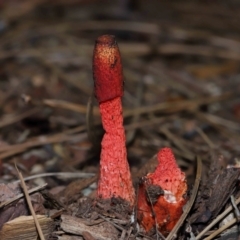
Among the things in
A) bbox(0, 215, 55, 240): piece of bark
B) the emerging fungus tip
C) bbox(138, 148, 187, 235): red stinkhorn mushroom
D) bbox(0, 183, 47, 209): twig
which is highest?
the emerging fungus tip

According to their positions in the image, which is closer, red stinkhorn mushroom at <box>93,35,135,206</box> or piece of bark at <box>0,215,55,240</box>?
red stinkhorn mushroom at <box>93,35,135,206</box>

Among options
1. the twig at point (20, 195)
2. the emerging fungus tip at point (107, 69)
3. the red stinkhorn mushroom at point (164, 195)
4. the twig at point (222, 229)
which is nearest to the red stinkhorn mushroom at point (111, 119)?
the emerging fungus tip at point (107, 69)

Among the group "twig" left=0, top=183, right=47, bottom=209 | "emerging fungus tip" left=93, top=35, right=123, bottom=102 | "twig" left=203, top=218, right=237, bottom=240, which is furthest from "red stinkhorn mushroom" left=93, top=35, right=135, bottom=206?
"twig" left=203, top=218, right=237, bottom=240

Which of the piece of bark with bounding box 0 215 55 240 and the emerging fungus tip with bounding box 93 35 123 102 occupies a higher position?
the emerging fungus tip with bounding box 93 35 123 102

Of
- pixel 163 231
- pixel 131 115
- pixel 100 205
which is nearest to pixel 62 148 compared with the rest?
pixel 131 115

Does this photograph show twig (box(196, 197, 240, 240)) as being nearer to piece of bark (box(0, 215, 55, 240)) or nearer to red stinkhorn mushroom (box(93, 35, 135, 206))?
red stinkhorn mushroom (box(93, 35, 135, 206))

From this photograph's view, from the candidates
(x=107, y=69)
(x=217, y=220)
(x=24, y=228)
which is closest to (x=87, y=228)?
(x=24, y=228)

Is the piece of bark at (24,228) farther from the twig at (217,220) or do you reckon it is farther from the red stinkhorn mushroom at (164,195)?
the twig at (217,220)

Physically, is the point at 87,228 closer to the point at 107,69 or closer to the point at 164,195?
the point at 164,195
